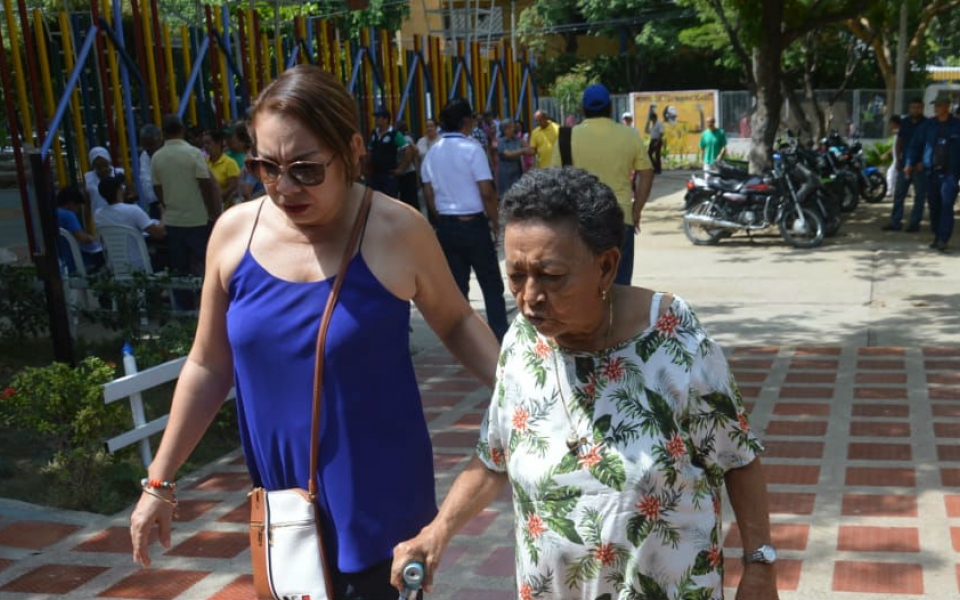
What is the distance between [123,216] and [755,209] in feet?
26.3

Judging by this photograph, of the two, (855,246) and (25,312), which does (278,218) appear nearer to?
(25,312)

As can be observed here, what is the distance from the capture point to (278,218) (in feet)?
8.38

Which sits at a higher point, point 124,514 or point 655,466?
point 655,466

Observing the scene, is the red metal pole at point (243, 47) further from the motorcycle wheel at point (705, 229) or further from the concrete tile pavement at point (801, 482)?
the concrete tile pavement at point (801, 482)

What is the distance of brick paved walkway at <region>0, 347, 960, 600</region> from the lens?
4.57 m

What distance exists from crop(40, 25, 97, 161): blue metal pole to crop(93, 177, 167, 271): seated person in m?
1.25

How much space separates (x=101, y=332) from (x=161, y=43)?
18.8ft

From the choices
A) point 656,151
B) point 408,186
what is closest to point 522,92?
point 656,151

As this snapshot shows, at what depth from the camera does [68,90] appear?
11.8 meters

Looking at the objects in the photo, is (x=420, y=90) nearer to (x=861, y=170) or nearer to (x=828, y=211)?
(x=861, y=170)

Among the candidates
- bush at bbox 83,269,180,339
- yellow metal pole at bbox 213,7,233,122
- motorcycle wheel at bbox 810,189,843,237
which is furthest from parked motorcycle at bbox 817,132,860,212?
bush at bbox 83,269,180,339

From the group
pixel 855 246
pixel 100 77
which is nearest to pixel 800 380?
pixel 855 246

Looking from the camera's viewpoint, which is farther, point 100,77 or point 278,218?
point 100,77

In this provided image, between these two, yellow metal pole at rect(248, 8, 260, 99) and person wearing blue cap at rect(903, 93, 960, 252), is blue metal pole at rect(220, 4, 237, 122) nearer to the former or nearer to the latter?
yellow metal pole at rect(248, 8, 260, 99)
